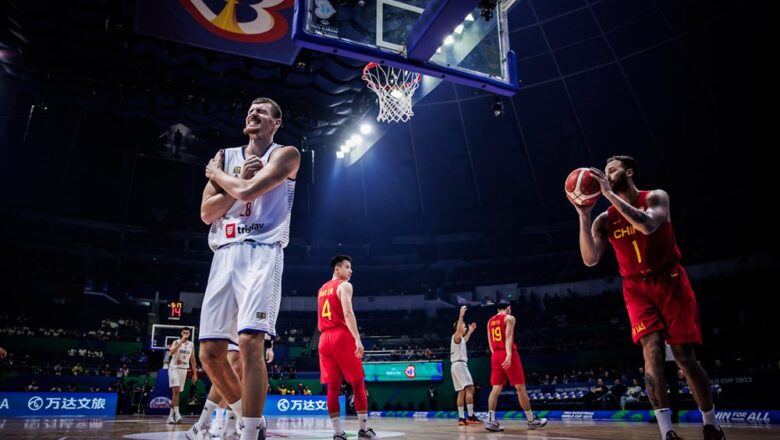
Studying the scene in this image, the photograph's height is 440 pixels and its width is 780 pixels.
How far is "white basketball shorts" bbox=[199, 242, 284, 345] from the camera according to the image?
3.17 m

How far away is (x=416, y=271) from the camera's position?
33156 millimetres

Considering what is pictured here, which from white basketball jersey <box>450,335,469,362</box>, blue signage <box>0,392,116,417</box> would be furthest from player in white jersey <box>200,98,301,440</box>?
blue signage <box>0,392,116,417</box>

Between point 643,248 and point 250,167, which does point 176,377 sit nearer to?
point 250,167

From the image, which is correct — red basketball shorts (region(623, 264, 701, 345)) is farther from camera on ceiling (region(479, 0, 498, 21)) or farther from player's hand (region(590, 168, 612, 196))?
camera on ceiling (region(479, 0, 498, 21))

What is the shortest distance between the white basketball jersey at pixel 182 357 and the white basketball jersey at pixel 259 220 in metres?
9.56

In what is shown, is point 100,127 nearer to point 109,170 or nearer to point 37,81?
point 109,170

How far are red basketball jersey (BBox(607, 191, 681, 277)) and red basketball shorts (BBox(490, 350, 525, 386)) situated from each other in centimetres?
493

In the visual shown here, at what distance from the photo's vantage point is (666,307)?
150 inches

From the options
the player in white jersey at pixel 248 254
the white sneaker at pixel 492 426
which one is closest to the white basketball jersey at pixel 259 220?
the player in white jersey at pixel 248 254

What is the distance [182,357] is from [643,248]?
436 inches

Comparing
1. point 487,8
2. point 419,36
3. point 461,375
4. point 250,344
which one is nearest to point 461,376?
point 461,375

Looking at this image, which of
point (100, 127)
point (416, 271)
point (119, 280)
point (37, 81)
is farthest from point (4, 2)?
point (416, 271)

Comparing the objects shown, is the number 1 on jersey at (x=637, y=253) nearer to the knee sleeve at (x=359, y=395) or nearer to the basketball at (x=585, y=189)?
the basketball at (x=585, y=189)

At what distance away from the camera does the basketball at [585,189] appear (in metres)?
4.13
